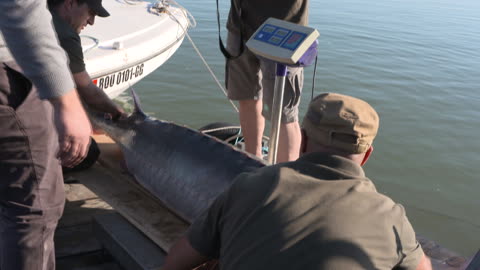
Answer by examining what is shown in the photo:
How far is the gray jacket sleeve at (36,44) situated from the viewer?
5.40 feet

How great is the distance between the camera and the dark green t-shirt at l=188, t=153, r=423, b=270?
1.53 m

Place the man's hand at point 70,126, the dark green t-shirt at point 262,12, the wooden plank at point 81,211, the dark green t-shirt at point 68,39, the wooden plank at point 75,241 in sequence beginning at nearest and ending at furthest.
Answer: the man's hand at point 70,126
the dark green t-shirt at point 68,39
the wooden plank at point 75,241
the wooden plank at point 81,211
the dark green t-shirt at point 262,12

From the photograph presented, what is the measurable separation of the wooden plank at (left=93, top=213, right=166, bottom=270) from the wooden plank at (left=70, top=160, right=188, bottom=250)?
4 cm

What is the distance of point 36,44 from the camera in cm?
169

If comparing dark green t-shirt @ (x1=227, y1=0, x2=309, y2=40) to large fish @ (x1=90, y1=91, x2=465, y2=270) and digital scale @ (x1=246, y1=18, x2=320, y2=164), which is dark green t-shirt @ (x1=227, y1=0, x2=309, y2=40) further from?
large fish @ (x1=90, y1=91, x2=465, y2=270)

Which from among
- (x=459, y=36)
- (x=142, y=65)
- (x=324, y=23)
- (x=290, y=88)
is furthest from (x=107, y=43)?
(x=459, y=36)

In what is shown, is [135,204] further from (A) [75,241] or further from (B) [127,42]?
(B) [127,42]

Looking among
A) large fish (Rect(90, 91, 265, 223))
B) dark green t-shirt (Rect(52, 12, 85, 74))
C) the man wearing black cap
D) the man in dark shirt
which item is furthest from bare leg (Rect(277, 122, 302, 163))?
dark green t-shirt (Rect(52, 12, 85, 74))

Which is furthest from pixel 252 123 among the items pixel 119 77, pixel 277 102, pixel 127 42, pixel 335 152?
pixel 127 42

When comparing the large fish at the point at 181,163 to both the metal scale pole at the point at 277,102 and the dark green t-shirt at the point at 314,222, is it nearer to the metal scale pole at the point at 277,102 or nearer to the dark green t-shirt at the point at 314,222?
the metal scale pole at the point at 277,102

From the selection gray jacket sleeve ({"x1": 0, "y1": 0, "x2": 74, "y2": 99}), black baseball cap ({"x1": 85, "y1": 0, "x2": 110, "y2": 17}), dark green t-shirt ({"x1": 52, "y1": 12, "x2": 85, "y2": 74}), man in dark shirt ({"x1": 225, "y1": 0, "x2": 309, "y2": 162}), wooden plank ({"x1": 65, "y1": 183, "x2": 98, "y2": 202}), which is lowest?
wooden plank ({"x1": 65, "y1": 183, "x2": 98, "y2": 202})

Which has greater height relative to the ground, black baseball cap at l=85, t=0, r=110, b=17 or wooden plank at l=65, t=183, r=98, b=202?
black baseball cap at l=85, t=0, r=110, b=17

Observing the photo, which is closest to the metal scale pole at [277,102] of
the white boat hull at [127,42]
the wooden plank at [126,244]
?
the wooden plank at [126,244]

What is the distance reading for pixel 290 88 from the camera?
3.58 metres
